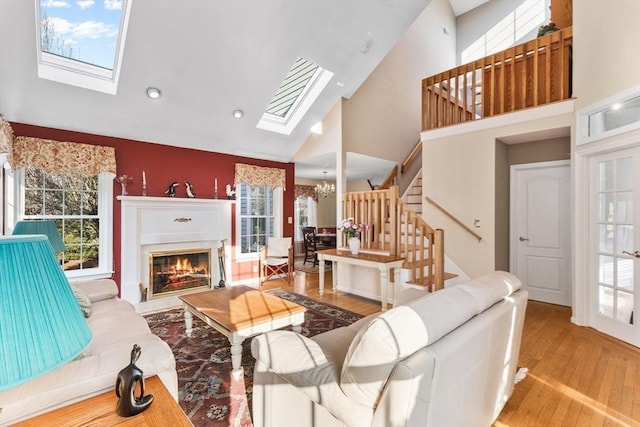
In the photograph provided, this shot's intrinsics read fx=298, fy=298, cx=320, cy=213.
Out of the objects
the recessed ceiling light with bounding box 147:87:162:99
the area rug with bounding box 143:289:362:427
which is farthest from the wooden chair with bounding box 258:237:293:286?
the recessed ceiling light with bounding box 147:87:162:99

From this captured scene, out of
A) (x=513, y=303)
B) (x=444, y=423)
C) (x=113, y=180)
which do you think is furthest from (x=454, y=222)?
(x=113, y=180)

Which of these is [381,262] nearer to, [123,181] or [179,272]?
[179,272]

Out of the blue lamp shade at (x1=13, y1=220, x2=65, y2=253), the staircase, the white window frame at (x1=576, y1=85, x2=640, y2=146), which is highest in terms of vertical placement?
the white window frame at (x1=576, y1=85, x2=640, y2=146)

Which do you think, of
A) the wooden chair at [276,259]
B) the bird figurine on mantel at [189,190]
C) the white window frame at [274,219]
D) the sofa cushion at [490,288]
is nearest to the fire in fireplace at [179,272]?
the white window frame at [274,219]

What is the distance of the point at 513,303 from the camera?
177 cm

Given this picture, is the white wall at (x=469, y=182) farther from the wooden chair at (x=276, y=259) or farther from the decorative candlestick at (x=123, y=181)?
the decorative candlestick at (x=123, y=181)

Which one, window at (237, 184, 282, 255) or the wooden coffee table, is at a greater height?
window at (237, 184, 282, 255)

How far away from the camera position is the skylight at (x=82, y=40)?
10.2 feet

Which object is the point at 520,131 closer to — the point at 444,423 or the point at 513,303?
the point at 513,303

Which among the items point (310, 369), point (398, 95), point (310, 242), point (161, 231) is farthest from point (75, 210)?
point (398, 95)

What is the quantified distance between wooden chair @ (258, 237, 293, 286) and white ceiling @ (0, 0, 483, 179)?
2.27 m

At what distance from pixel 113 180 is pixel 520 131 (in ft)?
18.7

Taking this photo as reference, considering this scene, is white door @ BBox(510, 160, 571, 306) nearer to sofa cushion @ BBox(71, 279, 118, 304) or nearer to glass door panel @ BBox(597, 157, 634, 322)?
glass door panel @ BBox(597, 157, 634, 322)

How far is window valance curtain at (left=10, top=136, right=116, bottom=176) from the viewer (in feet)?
11.9
